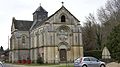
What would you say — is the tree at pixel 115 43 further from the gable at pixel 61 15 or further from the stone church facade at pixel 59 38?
the gable at pixel 61 15

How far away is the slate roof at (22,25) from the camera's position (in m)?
81.3

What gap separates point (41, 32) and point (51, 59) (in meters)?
7.38

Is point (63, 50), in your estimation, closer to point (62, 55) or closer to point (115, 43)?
point (62, 55)

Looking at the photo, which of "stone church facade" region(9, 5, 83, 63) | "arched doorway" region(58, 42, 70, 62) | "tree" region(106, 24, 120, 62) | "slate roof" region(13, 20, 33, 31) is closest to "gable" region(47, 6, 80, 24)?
"stone church facade" region(9, 5, 83, 63)

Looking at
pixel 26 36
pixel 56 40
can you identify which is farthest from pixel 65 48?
pixel 26 36

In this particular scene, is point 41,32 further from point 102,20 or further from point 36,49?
point 102,20

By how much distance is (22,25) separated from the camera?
82875 mm

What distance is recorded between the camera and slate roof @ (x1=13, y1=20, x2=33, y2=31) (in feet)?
267

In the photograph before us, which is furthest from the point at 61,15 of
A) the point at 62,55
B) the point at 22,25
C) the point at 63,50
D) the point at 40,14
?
the point at 40,14

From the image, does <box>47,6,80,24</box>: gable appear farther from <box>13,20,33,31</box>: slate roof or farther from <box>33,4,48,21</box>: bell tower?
<box>33,4,48,21</box>: bell tower

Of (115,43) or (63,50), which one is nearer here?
(115,43)

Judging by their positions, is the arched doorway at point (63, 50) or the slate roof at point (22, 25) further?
the slate roof at point (22, 25)

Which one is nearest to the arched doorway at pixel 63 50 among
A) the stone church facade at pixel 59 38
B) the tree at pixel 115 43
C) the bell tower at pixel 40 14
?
the stone church facade at pixel 59 38

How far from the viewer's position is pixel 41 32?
225ft
